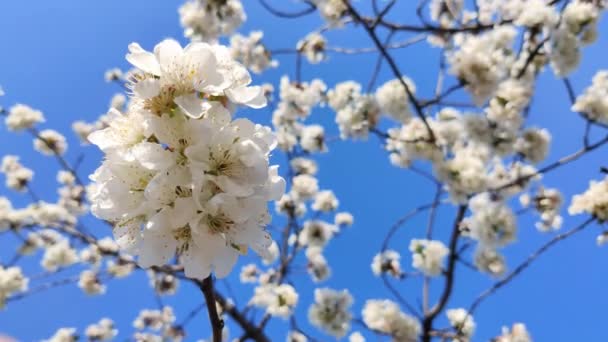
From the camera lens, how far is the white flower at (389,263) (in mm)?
4418

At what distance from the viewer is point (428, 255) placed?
4.14 meters

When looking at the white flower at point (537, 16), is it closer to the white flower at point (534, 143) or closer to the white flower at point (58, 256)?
the white flower at point (534, 143)

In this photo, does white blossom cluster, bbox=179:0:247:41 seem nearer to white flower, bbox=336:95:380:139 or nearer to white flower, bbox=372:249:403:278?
white flower, bbox=336:95:380:139

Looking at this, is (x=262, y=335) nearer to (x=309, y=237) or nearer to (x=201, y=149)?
(x=309, y=237)

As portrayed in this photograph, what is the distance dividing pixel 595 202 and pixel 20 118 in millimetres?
6380

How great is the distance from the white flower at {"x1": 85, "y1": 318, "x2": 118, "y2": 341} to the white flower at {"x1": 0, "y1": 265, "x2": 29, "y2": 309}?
1.63 m

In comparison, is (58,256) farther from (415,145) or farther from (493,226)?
(493,226)

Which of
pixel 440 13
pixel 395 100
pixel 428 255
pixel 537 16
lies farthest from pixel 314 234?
pixel 537 16

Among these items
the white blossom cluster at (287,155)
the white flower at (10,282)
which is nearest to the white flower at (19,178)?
the white blossom cluster at (287,155)

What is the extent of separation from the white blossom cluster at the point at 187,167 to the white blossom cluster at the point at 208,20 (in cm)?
416

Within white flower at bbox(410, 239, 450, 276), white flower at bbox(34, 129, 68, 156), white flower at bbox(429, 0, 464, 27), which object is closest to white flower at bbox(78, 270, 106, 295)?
white flower at bbox(34, 129, 68, 156)

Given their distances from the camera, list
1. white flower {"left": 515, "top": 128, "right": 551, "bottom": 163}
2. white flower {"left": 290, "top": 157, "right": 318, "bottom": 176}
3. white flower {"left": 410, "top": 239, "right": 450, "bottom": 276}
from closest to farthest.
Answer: white flower {"left": 515, "top": 128, "right": 551, "bottom": 163}, white flower {"left": 410, "top": 239, "right": 450, "bottom": 276}, white flower {"left": 290, "top": 157, "right": 318, "bottom": 176}

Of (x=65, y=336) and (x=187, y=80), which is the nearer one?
(x=187, y=80)

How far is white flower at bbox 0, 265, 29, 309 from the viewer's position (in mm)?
4605
